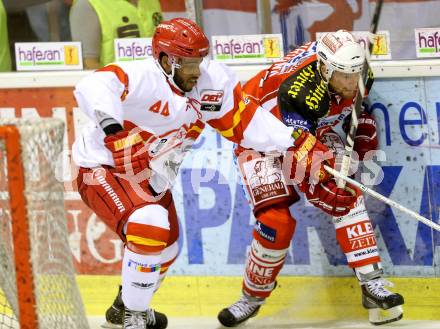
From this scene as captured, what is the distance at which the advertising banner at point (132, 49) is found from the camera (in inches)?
207

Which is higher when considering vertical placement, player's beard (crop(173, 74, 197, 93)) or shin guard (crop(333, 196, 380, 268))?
player's beard (crop(173, 74, 197, 93))

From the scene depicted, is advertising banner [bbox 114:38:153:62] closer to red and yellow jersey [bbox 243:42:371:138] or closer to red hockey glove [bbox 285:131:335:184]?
red and yellow jersey [bbox 243:42:371:138]

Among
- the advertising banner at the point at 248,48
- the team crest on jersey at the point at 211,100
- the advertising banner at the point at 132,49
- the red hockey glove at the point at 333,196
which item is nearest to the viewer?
the team crest on jersey at the point at 211,100

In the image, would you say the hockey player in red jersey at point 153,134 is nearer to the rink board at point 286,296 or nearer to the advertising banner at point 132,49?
the rink board at point 286,296

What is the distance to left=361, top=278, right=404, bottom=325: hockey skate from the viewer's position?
471cm

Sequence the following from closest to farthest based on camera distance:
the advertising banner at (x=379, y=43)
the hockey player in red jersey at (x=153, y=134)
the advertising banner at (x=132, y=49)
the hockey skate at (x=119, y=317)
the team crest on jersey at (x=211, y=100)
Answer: the hockey player in red jersey at (x=153, y=134)
the team crest on jersey at (x=211, y=100)
the hockey skate at (x=119, y=317)
the advertising banner at (x=379, y=43)
the advertising banner at (x=132, y=49)

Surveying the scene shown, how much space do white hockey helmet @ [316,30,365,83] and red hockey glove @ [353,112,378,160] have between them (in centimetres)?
30

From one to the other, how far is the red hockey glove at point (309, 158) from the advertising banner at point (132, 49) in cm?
90

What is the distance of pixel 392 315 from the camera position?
15.8 feet

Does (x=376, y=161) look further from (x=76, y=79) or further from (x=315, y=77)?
(x=76, y=79)

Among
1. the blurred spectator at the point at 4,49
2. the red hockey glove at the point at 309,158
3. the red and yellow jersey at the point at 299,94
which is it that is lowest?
the red hockey glove at the point at 309,158

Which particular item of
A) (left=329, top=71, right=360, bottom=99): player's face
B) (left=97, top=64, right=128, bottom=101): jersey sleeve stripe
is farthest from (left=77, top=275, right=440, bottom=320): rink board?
(left=97, top=64, right=128, bottom=101): jersey sleeve stripe

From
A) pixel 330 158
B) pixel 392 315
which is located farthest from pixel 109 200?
pixel 392 315

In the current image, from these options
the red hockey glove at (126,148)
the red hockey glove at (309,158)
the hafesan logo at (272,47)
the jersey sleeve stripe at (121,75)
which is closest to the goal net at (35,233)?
the red hockey glove at (126,148)
